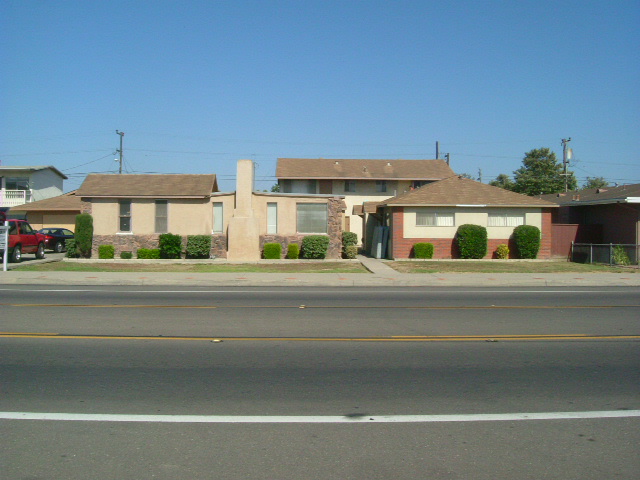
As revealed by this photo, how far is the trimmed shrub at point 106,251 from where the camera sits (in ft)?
92.9

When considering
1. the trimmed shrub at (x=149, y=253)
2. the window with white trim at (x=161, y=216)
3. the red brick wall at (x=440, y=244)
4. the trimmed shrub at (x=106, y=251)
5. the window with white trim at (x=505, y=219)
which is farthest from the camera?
the window with white trim at (x=505, y=219)

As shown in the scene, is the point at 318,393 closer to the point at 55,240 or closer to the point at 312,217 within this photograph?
the point at 312,217

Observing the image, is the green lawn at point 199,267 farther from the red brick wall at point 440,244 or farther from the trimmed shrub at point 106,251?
the red brick wall at point 440,244

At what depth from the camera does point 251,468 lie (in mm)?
4699

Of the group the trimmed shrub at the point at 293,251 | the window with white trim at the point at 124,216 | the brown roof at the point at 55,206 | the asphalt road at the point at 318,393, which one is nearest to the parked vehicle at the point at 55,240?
the brown roof at the point at 55,206

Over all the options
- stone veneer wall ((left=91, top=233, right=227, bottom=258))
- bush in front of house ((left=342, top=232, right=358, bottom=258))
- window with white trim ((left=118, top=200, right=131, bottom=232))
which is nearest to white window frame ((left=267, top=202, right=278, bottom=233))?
bush in front of house ((left=342, top=232, right=358, bottom=258))

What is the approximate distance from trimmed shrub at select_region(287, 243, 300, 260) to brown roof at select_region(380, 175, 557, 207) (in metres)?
5.30

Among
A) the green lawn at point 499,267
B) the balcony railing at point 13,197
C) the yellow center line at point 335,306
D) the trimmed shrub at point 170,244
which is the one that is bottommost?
the yellow center line at point 335,306

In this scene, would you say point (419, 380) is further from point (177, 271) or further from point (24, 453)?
point (177, 271)

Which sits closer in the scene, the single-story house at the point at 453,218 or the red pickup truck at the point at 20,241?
the red pickup truck at the point at 20,241

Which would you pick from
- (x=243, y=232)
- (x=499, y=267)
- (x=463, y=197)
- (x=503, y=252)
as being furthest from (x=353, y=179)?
(x=499, y=267)

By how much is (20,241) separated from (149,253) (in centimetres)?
550

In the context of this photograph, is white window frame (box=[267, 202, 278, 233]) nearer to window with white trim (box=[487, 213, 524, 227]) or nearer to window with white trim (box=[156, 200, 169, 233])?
window with white trim (box=[156, 200, 169, 233])

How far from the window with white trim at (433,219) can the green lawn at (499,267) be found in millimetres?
3081
